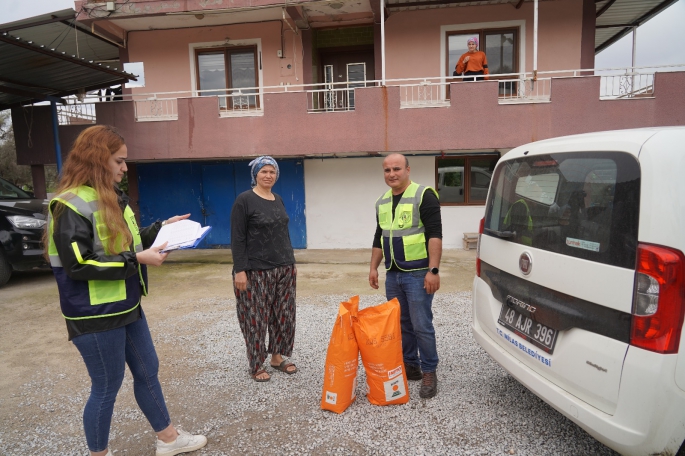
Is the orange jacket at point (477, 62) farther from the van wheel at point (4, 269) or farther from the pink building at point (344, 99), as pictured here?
the van wheel at point (4, 269)

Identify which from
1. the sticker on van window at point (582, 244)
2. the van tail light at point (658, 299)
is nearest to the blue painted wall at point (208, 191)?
the sticker on van window at point (582, 244)

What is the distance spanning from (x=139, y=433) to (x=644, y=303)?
2893 millimetres

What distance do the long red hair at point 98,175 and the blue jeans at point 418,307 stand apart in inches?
71.7

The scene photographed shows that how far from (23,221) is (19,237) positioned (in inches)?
10.1

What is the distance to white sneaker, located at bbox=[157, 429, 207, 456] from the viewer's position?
7.86 feet

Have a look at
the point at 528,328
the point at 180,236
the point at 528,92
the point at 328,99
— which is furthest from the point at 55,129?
the point at 528,92

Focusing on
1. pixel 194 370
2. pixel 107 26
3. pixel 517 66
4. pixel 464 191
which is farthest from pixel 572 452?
pixel 107 26

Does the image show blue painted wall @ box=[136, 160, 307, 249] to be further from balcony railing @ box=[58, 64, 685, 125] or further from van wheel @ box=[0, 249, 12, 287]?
van wheel @ box=[0, 249, 12, 287]

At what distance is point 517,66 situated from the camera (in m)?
9.29

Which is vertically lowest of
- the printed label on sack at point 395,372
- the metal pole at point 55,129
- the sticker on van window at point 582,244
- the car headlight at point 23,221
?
the printed label on sack at point 395,372

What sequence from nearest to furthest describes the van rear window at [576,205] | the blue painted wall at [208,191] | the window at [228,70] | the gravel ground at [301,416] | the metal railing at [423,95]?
the van rear window at [576,205]
the gravel ground at [301,416]
the metal railing at [423,95]
the window at [228,70]
the blue painted wall at [208,191]

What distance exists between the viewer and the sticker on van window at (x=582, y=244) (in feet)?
6.35

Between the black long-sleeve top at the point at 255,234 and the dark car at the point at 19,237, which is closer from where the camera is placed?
the black long-sleeve top at the point at 255,234

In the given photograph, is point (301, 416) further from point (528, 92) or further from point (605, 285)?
point (528, 92)
